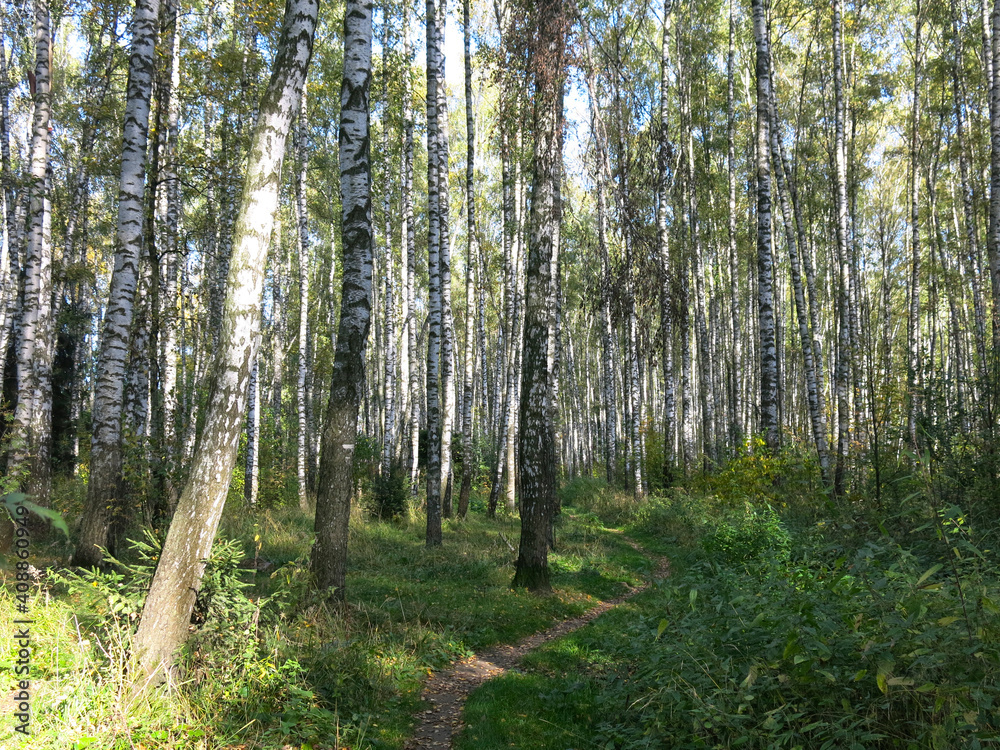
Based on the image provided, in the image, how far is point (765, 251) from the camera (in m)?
12.0

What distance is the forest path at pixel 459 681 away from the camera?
471 centimetres

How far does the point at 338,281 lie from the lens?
3412cm

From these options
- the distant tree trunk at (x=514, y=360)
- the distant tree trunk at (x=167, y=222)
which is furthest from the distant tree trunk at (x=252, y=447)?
the distant tree trunk at (x=514, y=360)

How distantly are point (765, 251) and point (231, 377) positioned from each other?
11219 mm

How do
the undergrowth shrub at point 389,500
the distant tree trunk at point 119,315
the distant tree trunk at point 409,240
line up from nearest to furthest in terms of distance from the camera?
1. the distant tree trunk at point 119,315
2. the undergrowth shrub at point 389,500
3. the distant tree trunk at point 409,240

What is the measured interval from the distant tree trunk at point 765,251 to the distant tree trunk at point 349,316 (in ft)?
28.6

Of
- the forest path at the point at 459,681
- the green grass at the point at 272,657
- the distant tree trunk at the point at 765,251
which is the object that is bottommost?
the forest path at the point at 459,681

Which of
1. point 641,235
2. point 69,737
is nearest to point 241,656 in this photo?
point 69,737

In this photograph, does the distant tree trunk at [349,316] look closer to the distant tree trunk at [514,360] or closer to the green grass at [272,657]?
the green grass at [272,657]

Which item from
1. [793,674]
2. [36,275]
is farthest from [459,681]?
[36,275]

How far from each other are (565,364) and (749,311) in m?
13.3

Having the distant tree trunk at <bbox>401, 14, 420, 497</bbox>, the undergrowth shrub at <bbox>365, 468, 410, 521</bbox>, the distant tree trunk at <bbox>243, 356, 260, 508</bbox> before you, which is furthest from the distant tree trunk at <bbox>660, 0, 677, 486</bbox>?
the distant tree trunk at <bbox>243, 356, 260, 508</bbox>

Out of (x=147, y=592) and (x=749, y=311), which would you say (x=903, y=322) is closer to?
(x=749, y=311)

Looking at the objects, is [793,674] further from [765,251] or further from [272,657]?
[765,251]
